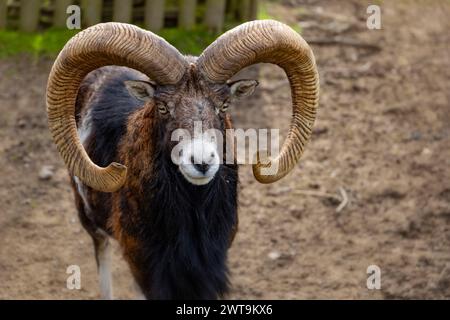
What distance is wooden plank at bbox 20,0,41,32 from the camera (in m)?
15.7

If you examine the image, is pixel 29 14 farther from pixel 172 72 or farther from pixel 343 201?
pixel 172 72

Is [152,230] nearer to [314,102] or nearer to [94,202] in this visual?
[94,202]

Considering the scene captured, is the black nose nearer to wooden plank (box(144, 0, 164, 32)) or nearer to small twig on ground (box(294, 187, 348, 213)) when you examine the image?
small twig on ground (box(294, 187, 348, 213))

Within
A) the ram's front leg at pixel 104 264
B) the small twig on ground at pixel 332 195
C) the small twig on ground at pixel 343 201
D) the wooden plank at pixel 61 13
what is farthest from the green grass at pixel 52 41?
the ram's front leg at pixel 104 264

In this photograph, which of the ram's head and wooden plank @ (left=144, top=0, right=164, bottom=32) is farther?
wooden plank @ (left=144, top=0, right=164, bottom=32)

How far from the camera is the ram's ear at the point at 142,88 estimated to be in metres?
8.37

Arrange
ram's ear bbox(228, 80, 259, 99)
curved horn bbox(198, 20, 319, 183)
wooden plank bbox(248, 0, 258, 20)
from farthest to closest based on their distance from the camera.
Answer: wooden plank bbox(248, 0, 258, 20) < ram's ear bbox(228, 80, 259, 99) < curved horn bbox(198, 20, 319, 183)

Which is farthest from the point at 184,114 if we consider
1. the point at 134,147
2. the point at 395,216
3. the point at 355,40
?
the point at 355,40

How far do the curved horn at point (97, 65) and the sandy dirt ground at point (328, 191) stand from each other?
3114 millimetres

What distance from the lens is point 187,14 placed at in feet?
52.2

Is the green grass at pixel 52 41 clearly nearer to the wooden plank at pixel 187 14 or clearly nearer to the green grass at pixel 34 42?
the green grass at pixel 34 42

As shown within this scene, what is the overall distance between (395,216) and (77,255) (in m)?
4.58

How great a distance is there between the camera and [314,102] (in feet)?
28.6

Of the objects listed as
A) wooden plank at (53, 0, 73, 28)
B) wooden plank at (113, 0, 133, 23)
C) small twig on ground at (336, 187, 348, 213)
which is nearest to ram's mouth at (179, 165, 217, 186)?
small twig on ground at (336, 187, 348, 213)
